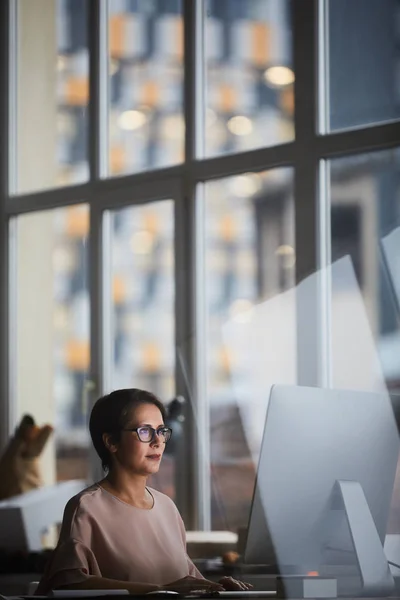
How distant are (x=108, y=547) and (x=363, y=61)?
2331 mm

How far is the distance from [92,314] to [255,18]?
1.47 metres

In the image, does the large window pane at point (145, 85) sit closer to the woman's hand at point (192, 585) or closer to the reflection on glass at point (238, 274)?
the reflection on glass at point (238, 274)

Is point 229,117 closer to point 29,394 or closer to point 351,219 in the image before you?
point 351,219

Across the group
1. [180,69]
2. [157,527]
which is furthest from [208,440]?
[180,69]

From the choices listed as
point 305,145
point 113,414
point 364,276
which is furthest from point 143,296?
point 113,414

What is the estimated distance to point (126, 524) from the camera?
2461mm

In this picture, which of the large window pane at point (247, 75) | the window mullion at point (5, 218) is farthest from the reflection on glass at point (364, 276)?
the window mullion at point (5, 218)

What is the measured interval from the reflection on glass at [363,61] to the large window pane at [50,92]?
4.51ft

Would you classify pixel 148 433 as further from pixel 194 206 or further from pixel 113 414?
pixel 194 206

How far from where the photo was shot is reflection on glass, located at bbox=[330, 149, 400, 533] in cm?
379

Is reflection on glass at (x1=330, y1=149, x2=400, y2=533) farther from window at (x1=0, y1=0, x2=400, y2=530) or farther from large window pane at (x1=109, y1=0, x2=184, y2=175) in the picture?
large window pane at (x1=109, y1=0, x2=184, y2=175)

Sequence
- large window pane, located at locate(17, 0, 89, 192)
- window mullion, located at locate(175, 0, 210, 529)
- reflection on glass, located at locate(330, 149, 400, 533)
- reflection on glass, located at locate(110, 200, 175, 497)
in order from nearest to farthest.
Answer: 1. reflection on glass, located at locate(330, 149, 400, 533)
2. window mullion, located at locate(175, 0, 210, 529)
3. reflection on glass, located at locate(110, 200, 175, 497)
4. large window pane, located at locate(17, 0, 89, 192)

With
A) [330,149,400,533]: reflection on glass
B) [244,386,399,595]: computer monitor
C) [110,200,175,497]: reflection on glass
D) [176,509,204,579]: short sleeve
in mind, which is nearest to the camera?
[244,386,399,595]: computer monitor

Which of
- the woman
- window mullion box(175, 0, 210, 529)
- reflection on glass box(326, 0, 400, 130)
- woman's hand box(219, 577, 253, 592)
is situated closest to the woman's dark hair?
the woman
